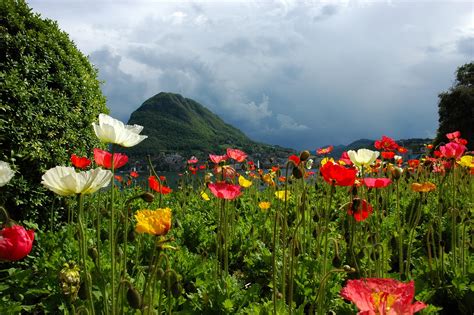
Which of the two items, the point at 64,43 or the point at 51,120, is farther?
the point at 64,43

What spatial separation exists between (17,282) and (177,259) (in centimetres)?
101

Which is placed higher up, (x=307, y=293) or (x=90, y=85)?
(x=90, y=85)

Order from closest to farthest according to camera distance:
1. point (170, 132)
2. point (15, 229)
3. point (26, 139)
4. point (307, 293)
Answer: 1. point (15, 229)
2. point (307, 293)
3. point (26, 139)
4. point (170, 132)

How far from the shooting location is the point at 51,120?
11.7 ft

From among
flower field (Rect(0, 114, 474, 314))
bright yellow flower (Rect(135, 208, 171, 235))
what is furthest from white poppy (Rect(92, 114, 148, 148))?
bright yellow flower (Rect(135, 208, 171, 235))

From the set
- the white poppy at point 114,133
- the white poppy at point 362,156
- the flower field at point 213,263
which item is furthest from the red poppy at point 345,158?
the white poppy at point 114,133

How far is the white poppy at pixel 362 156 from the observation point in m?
2.74

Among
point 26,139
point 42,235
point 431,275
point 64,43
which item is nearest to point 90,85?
point 64,43

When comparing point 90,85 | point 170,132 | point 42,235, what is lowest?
point 42,235

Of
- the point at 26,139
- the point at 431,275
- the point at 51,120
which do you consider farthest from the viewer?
the point at 51,120

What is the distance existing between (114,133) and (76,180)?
0.37m

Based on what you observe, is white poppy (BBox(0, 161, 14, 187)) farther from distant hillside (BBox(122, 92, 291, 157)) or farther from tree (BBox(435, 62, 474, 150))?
distant hillside (BBox(122, 92, 291, 157))

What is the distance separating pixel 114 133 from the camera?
71.2 inches

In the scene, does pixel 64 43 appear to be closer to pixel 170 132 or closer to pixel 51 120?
pixel 51 120
